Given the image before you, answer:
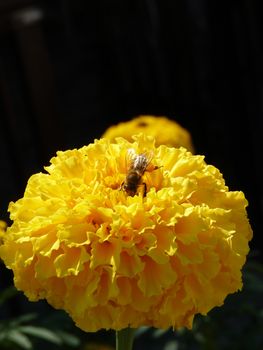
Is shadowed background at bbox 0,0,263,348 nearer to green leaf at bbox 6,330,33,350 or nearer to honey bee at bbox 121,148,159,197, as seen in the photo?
green leaf at bbox 6,330,33,350

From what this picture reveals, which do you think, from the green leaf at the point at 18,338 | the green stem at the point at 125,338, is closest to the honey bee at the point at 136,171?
the green stem at the point at 125,338

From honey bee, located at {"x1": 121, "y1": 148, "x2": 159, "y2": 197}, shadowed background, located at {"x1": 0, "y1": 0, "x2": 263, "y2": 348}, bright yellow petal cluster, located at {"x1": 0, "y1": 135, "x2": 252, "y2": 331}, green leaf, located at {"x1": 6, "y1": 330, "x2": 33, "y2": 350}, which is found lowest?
green leaf, located at {"x1": 6, "y1": 330, "x2": 33, "y2": 350}

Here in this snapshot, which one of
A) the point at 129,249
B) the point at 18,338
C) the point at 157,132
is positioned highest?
the point at 129,249

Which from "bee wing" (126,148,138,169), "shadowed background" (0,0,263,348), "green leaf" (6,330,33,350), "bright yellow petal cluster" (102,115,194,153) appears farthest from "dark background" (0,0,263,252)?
"bee wing" (126,148,138,169)

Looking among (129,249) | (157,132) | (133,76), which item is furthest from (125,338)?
(133,76)

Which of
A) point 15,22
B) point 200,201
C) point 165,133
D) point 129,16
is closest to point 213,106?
point 129,16

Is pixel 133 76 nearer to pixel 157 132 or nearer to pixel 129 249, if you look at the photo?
pixel 157 132

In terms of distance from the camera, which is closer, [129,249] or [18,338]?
[129,249]

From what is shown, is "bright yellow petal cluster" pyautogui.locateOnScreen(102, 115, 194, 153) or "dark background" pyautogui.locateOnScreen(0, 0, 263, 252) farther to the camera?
"dark background" pyautogui.locateOnScreen(0, 0, 263, 252)
